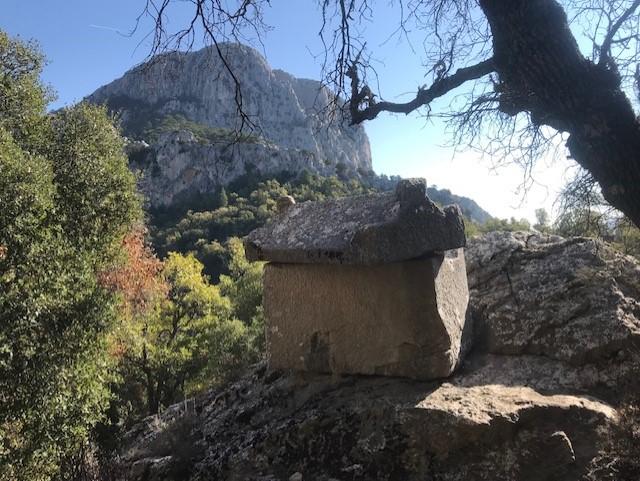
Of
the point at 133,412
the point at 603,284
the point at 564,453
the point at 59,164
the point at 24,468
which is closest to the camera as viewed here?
the point at 564,453

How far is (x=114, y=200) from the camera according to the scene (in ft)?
29.2

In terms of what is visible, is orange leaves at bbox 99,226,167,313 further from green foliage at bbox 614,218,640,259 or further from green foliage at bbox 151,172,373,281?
green foliage at bbox 151,172,373,281

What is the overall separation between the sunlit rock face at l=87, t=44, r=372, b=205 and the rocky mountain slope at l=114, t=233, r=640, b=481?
219cm

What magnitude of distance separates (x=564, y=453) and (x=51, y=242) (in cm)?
599

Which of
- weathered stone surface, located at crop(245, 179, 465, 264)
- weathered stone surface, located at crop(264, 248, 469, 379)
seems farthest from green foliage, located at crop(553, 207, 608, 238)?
weathered stone surface, located at crop(264, 248, 469, 379)

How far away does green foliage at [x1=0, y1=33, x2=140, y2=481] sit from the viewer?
5.88 metres

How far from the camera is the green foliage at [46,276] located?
5.88 meters

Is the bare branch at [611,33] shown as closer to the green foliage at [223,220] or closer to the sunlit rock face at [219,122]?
the sunlit rock face at [219,122]

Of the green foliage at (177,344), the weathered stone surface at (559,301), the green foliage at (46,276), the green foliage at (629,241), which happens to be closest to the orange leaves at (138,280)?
the green foliage at (177,344)

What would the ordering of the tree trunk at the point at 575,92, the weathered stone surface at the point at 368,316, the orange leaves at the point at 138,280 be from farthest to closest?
1. the orange leaves at the point at 138,280
2. the weathered stone surface at the point at 368,316
3. the tree trunk at the point at 575,92

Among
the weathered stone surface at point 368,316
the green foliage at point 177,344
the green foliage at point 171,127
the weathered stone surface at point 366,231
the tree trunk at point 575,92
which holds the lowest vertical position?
the green foliage at point 177,344

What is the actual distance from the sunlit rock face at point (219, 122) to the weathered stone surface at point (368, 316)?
120 centimetres

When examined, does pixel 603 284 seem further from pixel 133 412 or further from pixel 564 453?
pixel 133 412

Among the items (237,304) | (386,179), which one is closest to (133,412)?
(237,304)
